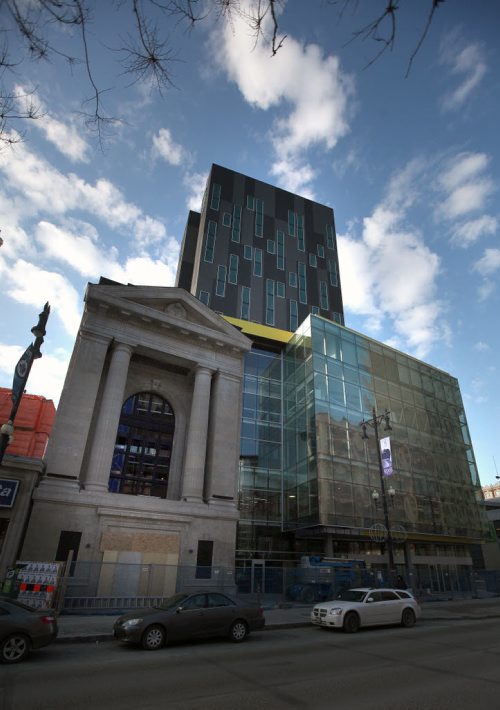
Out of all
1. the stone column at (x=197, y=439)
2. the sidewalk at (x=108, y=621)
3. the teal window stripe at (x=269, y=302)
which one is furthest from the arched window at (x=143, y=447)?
the teal window stripe at (x=269, y=302)

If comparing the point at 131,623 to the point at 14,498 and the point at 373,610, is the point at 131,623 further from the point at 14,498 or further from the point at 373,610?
the point at 14,498

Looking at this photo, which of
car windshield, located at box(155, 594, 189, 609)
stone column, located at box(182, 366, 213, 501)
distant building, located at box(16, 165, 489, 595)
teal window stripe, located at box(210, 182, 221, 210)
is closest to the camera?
car windshield, located at box(155, 594, 189, 609)

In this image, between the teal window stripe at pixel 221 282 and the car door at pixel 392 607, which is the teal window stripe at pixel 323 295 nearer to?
the teal window stripe at pixel 221 282

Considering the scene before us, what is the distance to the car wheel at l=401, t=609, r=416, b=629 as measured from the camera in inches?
589

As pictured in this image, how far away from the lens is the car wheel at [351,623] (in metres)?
13.3

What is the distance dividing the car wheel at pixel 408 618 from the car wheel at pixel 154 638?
9626 millimetres

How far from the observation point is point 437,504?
36.1 m

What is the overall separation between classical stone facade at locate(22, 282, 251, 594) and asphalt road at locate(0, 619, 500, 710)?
33.5ft

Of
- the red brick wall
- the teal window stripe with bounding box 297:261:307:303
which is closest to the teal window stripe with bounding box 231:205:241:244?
the teal window stripe with bounding box 297:261:307:303

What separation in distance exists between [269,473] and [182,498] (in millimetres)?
12579

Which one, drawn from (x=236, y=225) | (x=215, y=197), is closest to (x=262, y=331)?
(x=236, y=225)

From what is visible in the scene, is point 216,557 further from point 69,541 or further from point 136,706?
point 136,706

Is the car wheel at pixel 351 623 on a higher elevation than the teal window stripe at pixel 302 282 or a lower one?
lower

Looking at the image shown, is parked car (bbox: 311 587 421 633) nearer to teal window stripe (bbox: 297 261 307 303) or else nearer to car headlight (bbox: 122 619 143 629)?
car headlight (bbox: 122 619 143 629)
